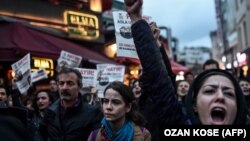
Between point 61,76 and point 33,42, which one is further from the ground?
point 33,42

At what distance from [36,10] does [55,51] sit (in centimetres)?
306

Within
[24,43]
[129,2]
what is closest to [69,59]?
[24,43]

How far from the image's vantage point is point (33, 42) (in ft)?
42.4

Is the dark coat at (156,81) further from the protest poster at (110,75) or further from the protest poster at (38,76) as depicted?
the protest poster at (38,76)

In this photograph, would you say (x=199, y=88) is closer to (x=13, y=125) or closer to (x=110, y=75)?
(x=13, y=125)

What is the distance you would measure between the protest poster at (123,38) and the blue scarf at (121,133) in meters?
2.47

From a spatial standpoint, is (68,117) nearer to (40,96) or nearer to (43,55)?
(40,96)

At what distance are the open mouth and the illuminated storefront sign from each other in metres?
14.7

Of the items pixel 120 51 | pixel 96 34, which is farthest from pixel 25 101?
pixel 96 34

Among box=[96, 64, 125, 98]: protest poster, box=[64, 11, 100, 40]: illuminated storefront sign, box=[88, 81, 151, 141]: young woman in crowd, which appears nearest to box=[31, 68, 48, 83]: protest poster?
box=[96, 64, 125, 98]: protest poster

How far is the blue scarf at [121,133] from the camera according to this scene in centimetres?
378

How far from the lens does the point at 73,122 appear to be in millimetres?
4637

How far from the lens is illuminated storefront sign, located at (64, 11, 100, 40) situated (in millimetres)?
17031

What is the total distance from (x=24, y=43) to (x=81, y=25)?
207 inches
